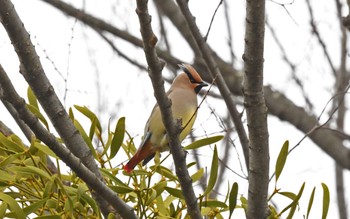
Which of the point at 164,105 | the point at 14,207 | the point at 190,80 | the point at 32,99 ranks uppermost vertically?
the point at 190,80

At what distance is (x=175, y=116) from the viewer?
129 inches

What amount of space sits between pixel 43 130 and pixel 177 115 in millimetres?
1263

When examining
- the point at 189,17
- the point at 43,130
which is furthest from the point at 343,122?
the point at 43,130

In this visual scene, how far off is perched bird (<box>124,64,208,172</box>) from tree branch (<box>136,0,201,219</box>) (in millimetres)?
283

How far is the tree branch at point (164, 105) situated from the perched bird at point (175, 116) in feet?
0.93

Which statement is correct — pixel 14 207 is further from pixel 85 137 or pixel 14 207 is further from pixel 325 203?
pixel 325 203

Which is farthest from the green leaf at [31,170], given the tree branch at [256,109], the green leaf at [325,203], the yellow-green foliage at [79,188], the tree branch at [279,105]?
the tree branch at [279,105]

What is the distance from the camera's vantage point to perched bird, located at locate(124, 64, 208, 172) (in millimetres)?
2832

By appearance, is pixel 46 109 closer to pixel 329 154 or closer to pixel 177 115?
pixel 177 115

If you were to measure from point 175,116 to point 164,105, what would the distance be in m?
1.20

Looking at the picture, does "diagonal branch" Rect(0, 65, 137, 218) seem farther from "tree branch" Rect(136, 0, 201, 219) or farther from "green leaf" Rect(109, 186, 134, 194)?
"tree branch" Rect(136, 0, 201, 219)

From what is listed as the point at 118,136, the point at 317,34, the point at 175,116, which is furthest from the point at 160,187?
the point at 317,34

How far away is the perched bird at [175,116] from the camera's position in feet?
9.29

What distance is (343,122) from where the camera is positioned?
492 cm
